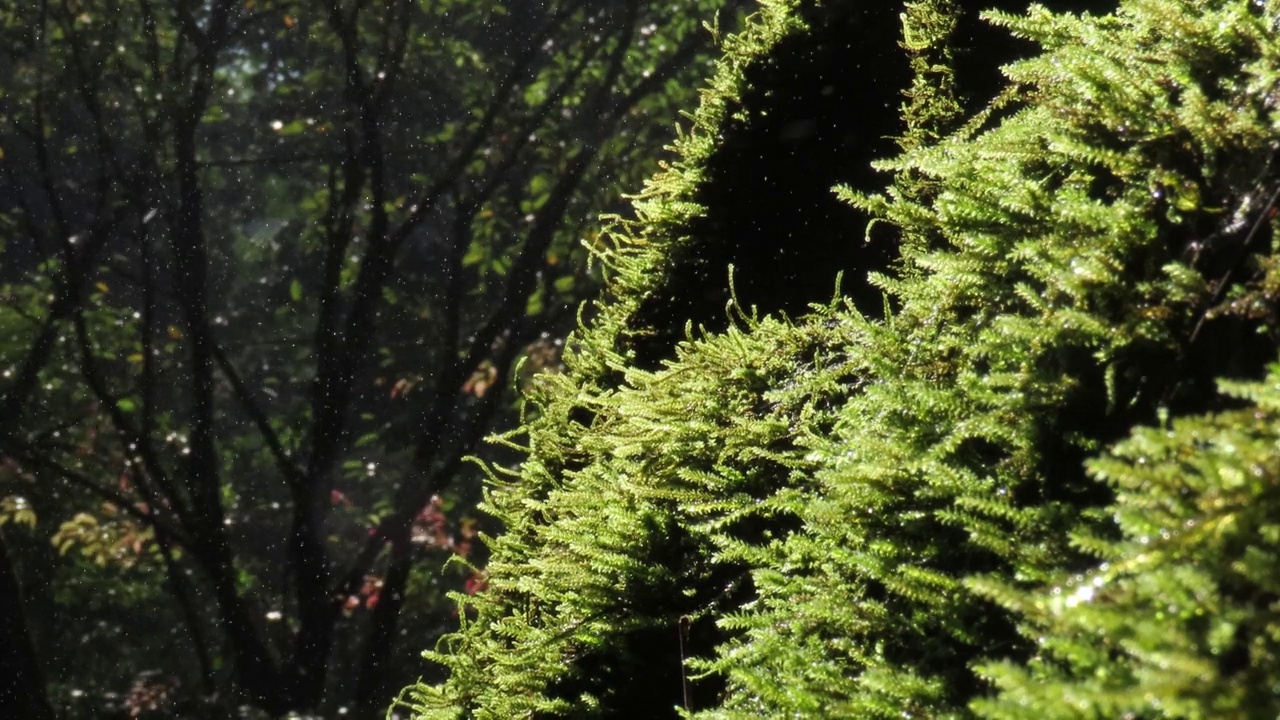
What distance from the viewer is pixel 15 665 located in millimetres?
5953

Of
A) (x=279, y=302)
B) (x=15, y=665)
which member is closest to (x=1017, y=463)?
(x=15, y=665)

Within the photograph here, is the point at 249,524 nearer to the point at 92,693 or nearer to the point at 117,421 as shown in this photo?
the point at 92,693

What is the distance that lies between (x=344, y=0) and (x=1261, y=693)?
9.02 meters

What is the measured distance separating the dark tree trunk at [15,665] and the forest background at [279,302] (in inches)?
0.6

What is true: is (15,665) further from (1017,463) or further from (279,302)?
(1017,463)

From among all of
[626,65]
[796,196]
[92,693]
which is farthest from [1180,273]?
[92,693]

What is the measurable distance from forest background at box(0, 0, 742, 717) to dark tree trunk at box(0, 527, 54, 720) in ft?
0.05

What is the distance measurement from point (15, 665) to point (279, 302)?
622 cm

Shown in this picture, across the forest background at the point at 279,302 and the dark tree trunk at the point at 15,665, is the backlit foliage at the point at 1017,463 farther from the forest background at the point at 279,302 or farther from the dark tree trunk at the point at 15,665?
the dark tree trunk at the point at 15,665

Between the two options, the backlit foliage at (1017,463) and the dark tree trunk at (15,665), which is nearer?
the backlit foliage at (1017,463)

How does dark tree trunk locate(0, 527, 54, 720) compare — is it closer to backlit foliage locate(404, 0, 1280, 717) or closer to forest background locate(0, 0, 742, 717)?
forest background locate(0, 0, 742, 717)

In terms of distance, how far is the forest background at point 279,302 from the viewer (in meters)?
6.78

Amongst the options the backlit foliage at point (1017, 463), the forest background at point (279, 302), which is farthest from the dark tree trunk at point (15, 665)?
the backlit foliage at point (1017, 463)

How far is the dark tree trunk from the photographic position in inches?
232
